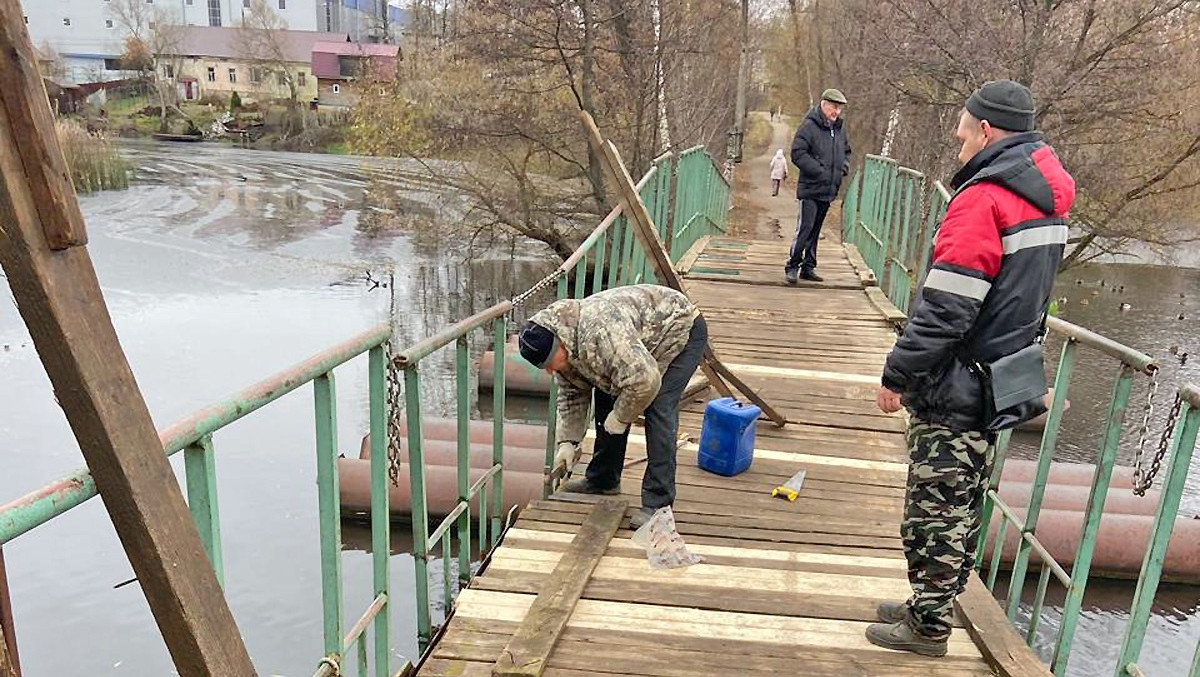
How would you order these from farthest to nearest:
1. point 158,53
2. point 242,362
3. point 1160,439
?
point 158,53
point 242,362
point 1160,439

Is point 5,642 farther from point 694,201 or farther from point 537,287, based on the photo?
point 694,201

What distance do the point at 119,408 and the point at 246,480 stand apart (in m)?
9.53

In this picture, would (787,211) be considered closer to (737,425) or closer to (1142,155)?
(1142,155)

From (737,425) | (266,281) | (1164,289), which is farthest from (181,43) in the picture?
(737,425)

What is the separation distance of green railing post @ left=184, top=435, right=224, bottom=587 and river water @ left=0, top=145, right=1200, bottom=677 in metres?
6.25

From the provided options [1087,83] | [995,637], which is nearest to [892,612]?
[995,637]

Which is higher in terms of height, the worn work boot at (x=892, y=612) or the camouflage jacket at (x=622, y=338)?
the camouflage jacket at (x=622, y=338)

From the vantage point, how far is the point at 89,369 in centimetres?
135

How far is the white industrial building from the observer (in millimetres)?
75562

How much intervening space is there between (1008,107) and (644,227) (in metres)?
2.09

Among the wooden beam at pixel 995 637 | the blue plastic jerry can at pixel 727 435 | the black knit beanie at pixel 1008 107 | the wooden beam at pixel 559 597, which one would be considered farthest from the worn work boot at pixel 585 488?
the black knit beanie at pixel 1008 107

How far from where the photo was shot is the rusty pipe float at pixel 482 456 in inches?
331

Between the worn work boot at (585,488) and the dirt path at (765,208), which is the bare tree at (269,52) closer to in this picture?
the dirt path at (765,208)

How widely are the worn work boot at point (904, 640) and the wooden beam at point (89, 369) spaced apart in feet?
7.31
